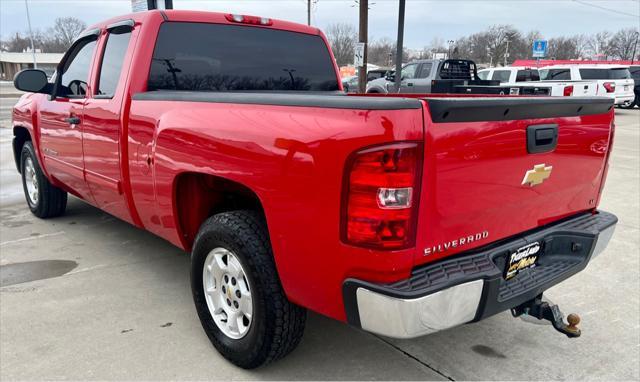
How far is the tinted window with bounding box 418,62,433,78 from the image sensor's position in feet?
53.1

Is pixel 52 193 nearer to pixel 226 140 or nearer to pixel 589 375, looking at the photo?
pixel 226 140

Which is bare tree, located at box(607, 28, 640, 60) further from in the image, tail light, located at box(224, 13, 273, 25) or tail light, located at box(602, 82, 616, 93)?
tail light, located at box(224, 13, 273, 25)

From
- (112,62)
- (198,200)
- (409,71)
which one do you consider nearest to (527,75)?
(409,71)

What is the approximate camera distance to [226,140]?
7.82 ft

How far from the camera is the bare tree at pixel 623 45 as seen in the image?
77750mm

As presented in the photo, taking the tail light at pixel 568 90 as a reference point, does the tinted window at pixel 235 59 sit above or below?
above

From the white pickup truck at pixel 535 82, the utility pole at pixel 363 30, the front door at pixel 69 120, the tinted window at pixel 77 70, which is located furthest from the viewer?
the white pickup truck at pixel 535 82

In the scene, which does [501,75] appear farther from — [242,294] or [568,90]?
[242,294]

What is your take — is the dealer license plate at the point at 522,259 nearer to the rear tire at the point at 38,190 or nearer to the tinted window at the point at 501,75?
the rear tire at the point at 38,190

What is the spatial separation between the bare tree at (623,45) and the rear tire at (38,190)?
296ft

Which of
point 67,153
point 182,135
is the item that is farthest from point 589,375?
point 67,153

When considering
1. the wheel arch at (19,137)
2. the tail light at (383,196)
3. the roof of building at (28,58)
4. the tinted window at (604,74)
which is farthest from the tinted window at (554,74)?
the roof of building at (28,58)

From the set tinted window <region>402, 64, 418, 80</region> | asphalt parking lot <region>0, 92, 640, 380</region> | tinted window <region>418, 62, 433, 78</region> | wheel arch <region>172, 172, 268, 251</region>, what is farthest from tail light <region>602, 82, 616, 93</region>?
wheel arch <region>172, 172, 268, 251</region>

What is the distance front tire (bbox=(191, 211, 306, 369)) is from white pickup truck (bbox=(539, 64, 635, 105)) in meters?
20.8
